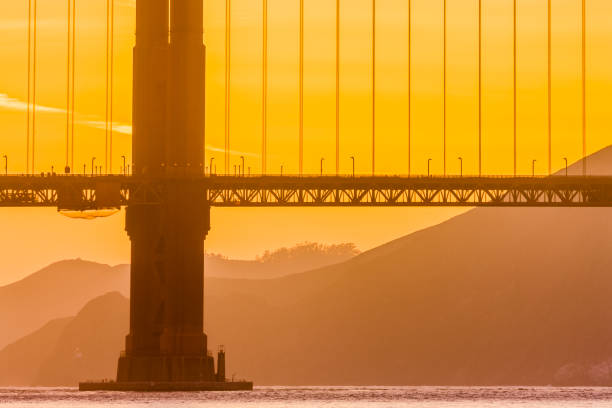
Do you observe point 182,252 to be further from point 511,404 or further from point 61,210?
point 511,404

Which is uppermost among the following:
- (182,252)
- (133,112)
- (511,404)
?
(133,112)

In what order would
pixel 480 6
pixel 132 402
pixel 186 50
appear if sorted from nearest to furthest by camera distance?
pixel 132 402
pixel 186 50
pixel 480 6

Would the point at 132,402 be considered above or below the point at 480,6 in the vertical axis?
below

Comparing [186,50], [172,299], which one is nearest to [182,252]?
[172,299]
